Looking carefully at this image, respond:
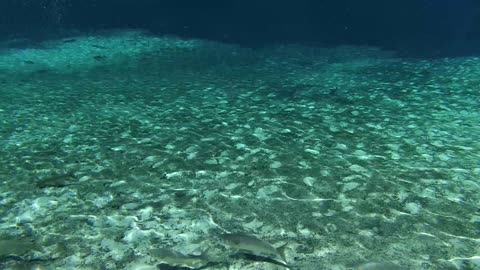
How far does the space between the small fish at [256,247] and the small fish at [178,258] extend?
0.58 m

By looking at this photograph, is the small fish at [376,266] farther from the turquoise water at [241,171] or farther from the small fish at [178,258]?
the small fish at [178,258]

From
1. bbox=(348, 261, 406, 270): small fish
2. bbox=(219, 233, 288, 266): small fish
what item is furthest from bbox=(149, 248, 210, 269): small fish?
bbox=(348, 261, 406, 270): small fish

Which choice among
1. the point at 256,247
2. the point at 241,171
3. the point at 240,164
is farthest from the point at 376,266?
the point at 240,164

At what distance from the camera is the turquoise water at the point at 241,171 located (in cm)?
700

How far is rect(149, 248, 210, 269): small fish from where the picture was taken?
6387 mm

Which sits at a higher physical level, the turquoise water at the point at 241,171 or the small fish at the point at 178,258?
the small fish at the point at 178,258

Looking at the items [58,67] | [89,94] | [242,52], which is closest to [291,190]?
[89,94]

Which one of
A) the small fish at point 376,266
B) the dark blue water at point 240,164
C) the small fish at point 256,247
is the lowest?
the dark blue water at point 240,164

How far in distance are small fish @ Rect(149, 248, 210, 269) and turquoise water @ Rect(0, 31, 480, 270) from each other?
148 millimetres

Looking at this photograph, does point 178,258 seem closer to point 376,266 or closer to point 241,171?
point 376,266

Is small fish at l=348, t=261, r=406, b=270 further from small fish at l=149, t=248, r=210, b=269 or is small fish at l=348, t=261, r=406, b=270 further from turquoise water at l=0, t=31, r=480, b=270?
small fish at l=149, t=248, r=210, b=269

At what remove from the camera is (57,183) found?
936 cm

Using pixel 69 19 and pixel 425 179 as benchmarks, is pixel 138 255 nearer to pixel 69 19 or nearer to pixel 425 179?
pixel 425 179

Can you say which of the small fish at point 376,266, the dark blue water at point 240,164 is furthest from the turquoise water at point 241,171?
the small fish at point 376,266
